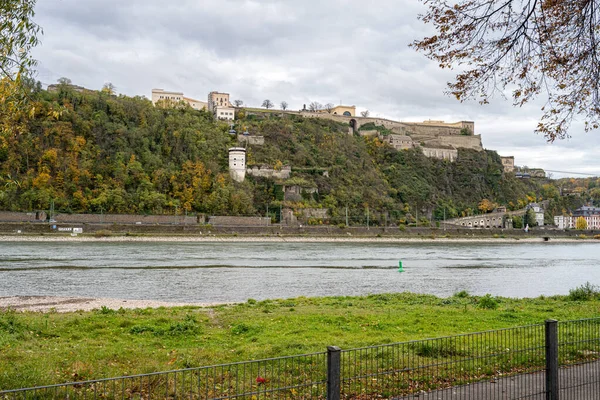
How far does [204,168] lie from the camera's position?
9856 cm

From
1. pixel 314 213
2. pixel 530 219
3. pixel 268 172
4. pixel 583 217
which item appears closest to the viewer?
pixel 314 213

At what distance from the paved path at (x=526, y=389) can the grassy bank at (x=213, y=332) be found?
7.76ft

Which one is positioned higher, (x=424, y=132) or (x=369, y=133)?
(x=424, y=132)

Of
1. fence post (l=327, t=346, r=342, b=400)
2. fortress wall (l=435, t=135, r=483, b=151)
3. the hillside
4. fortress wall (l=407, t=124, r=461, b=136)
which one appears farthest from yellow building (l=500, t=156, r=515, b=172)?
fence post (l=327, t=346, r=342, b=400)

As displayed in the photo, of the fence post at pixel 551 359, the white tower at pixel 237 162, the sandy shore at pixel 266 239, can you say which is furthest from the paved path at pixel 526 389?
the white tower at pixel 237 162

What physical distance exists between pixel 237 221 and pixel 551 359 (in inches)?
3347

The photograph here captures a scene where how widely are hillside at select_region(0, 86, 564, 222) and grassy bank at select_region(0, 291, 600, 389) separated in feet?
232

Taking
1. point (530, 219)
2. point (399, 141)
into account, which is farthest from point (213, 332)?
point (399, 141)

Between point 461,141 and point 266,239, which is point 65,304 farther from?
point 461,141

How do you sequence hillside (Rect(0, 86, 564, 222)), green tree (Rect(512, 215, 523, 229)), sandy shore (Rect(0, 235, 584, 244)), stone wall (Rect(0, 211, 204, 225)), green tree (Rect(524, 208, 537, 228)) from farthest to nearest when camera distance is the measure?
1. green tree (Rect(524, 208, 537, 228))
2. green tree (Rect(512, 215, 523, 229))
3. hillside (Rect(0, 86, 564, 222))
4. stone wall (Rect(0, 211, 204, 225))
5. sandy shore (Rect(0, 235, 584, 244))

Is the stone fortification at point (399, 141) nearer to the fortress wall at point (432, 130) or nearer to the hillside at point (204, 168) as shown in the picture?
the hillside at point (204, 168)

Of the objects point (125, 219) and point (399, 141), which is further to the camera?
→ point (399, 141)

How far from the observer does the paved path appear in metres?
5.11

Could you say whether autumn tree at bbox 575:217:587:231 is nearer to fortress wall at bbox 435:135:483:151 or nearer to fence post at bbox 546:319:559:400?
fortress wall at bbox 435:135:483:151
